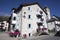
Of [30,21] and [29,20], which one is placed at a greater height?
[29,20]

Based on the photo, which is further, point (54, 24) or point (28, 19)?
point (54, 24)

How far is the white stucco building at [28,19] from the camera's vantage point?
140 feet

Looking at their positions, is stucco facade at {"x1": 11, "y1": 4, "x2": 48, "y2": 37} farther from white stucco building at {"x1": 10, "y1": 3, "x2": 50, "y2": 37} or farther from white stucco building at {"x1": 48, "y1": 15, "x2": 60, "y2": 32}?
white stucco building at {"x1": 48, "y1": 15, "x2": 60, "y2": 32}

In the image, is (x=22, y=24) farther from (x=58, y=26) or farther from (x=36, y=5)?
(x=58, y=26)

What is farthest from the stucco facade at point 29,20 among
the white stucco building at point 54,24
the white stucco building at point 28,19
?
the white stucco building at point 54,24

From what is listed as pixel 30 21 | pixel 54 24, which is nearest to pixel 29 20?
pixel 30 21

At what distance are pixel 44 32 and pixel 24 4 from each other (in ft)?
41.2

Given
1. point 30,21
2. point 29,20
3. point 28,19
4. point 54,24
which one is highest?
point 28,19

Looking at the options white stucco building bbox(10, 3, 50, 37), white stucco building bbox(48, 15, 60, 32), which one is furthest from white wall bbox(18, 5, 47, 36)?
white stucco building bbox(48, 15, 60, 32)

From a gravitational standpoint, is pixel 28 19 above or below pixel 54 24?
above

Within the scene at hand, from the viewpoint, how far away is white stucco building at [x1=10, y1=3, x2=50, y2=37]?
42763 millimetres

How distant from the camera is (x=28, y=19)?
43719mm

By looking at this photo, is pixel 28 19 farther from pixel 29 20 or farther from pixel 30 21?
pixel 30 21

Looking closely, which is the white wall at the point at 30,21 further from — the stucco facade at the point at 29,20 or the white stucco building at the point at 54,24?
the white stucco building at the point at 54,24
